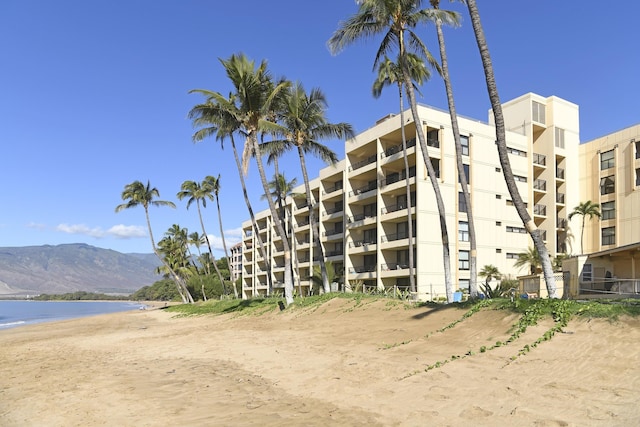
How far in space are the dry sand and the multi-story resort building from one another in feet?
75.1

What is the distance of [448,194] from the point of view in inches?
1580

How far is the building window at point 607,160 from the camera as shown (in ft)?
153

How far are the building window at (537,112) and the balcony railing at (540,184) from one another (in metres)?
5.96

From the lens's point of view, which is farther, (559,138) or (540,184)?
(559,138)

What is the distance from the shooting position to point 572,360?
994cm

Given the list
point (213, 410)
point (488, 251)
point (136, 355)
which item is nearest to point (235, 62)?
point (136, 355)

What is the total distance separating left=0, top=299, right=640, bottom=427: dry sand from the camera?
789cm

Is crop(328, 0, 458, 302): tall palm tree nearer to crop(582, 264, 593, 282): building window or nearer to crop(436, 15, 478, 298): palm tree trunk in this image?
crop(436, 15, 478, 298): palm tree trunk

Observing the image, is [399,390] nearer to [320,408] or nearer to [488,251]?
[320,408]

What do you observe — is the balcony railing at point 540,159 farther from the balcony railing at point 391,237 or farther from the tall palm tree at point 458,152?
the tall palm tree at point 458,152

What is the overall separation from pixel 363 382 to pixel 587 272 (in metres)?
21.6

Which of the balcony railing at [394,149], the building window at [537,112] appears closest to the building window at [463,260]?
the balcony railing at [394,149]

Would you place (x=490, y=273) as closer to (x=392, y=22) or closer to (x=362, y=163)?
(x=362, y=163)

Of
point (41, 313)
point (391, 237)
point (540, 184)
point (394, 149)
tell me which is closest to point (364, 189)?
point (394, 149)
